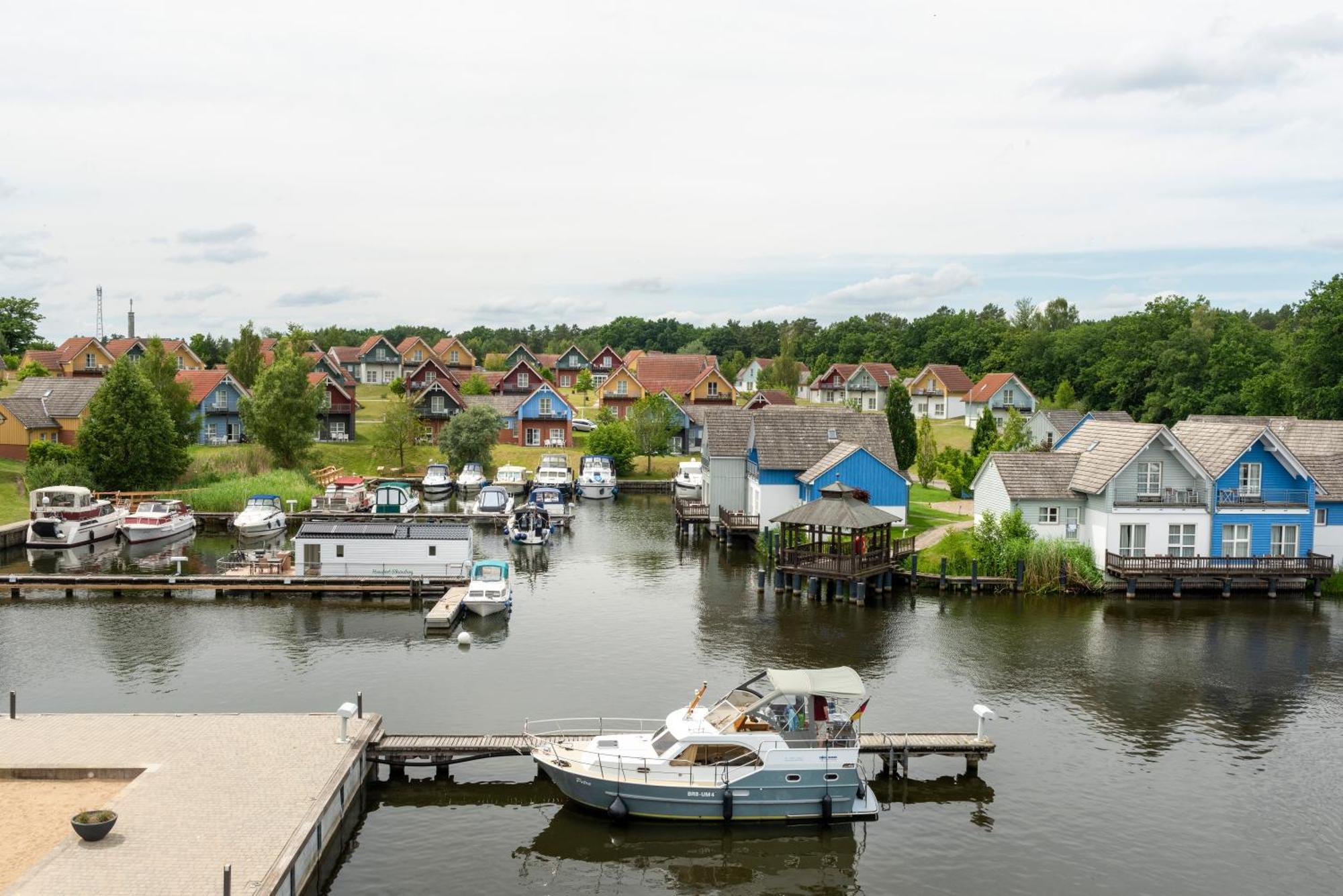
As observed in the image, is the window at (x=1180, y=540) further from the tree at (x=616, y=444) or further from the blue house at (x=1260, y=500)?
the tree at (x=616, y=444)

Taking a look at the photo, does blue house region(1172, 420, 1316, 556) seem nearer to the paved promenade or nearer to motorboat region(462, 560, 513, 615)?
motorboat region(462, 560, 513, 615)

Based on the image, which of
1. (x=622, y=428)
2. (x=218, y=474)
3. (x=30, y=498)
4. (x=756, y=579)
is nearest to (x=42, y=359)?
(x=218, y=474)

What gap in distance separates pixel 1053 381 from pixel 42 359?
109 m

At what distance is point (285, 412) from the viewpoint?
78125 millimetres

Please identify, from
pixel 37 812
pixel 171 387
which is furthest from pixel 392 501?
pixel 37 812

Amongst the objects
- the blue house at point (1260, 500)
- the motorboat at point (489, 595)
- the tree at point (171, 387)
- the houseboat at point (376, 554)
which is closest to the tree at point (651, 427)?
the tree at point (171, 387)

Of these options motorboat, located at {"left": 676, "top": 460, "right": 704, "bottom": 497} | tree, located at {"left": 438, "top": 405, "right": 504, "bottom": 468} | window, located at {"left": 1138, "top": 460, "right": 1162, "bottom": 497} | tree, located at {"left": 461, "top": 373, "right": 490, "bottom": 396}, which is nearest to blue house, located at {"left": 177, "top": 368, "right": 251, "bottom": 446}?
tree, located at {"left": 438, "top": 405, "right": 504, "bottom": 468}

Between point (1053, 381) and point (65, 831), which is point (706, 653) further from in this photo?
point (1053, 381)

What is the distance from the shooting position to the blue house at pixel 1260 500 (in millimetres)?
47969

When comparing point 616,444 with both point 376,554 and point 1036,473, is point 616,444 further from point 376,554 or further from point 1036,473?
Result: point 1036,473

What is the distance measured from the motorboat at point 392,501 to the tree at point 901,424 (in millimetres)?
32504

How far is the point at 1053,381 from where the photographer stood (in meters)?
127

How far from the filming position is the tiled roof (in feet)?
161

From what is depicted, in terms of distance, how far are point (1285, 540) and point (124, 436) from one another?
62988 mm
